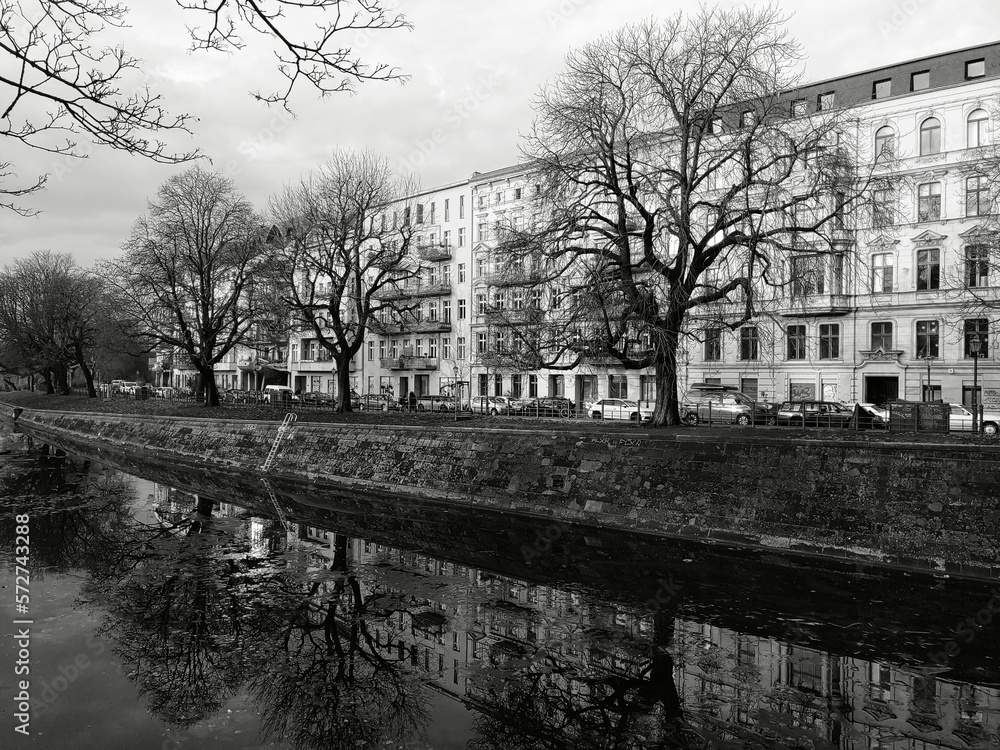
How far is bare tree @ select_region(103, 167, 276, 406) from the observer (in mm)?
45688

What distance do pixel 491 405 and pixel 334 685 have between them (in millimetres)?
37599

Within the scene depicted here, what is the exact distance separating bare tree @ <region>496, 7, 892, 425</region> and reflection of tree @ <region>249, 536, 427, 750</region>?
14704 millimetres

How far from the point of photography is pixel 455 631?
11.4 meters

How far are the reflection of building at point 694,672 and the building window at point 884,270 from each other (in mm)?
37974

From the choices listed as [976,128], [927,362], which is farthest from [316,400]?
[976,128]

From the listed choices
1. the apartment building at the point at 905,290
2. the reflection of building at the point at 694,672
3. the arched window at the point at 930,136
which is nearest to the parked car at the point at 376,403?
the apartment building at the point at 905,290

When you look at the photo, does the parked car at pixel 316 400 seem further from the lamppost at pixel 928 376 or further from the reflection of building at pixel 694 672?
the reflection of building at pixel 694 672

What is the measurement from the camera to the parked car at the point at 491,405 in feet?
142

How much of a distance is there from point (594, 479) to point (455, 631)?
9.72 metres

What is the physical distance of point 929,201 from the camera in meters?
42.4

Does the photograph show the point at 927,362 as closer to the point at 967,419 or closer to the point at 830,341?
the point at 830,341

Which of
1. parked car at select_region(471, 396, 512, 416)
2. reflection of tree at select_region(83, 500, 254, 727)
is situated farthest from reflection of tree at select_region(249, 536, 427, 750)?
parked car at select_region(471, 396, 512, 416)

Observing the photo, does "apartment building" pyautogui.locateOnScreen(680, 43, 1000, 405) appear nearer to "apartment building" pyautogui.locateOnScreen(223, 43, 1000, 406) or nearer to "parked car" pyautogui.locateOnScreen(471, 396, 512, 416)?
"apartment building" pyautogui.locateOnScreen(223, 43, 1000, 406)

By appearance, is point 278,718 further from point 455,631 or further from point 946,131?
point 946,131
